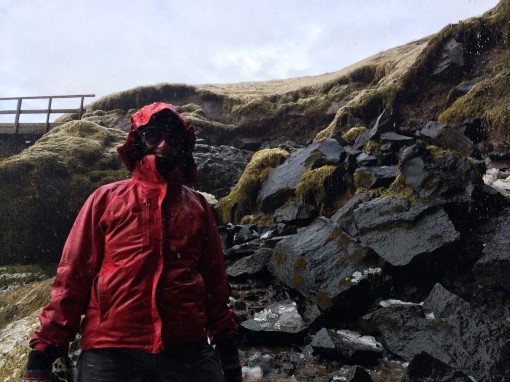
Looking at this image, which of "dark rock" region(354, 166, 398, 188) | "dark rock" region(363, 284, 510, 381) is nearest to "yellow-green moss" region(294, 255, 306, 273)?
"dark rock" region(363, 284, 510, 381)

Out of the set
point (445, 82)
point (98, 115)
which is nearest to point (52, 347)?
point (445, 82)

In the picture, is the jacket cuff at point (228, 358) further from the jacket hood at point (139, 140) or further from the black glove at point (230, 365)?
the jacket hood at point (139, 140)

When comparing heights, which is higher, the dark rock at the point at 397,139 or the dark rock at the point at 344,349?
the dark rock at the point at 397,139

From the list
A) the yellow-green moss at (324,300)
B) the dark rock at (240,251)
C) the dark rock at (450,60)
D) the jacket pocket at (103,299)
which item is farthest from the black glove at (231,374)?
the dark rock at (450,60)

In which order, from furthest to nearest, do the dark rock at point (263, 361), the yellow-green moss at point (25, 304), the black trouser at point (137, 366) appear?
the yellow-green moss at point (25, 304), the dark rock at point (263, 361), the black trouser at point (137, 366)

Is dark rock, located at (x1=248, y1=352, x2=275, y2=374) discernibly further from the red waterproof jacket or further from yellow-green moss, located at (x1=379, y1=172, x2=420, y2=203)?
yellow-green moss, located at (x1=379, y1=172, x2=420, y2=203)

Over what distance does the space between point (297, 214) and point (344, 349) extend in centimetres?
643

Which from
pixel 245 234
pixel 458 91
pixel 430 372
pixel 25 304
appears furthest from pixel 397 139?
pixel 25 304

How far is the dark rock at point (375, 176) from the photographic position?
399 inches

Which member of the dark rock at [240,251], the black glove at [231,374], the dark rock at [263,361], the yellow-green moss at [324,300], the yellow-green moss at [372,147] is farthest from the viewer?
the yellow-green moss at [372,147]

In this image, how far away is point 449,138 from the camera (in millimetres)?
10320

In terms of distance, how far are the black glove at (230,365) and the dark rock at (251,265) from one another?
523cm

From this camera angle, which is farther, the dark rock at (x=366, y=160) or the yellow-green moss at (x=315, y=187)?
the yellow-green moss at (x=315, y=187)

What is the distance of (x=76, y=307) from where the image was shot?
112 inches
